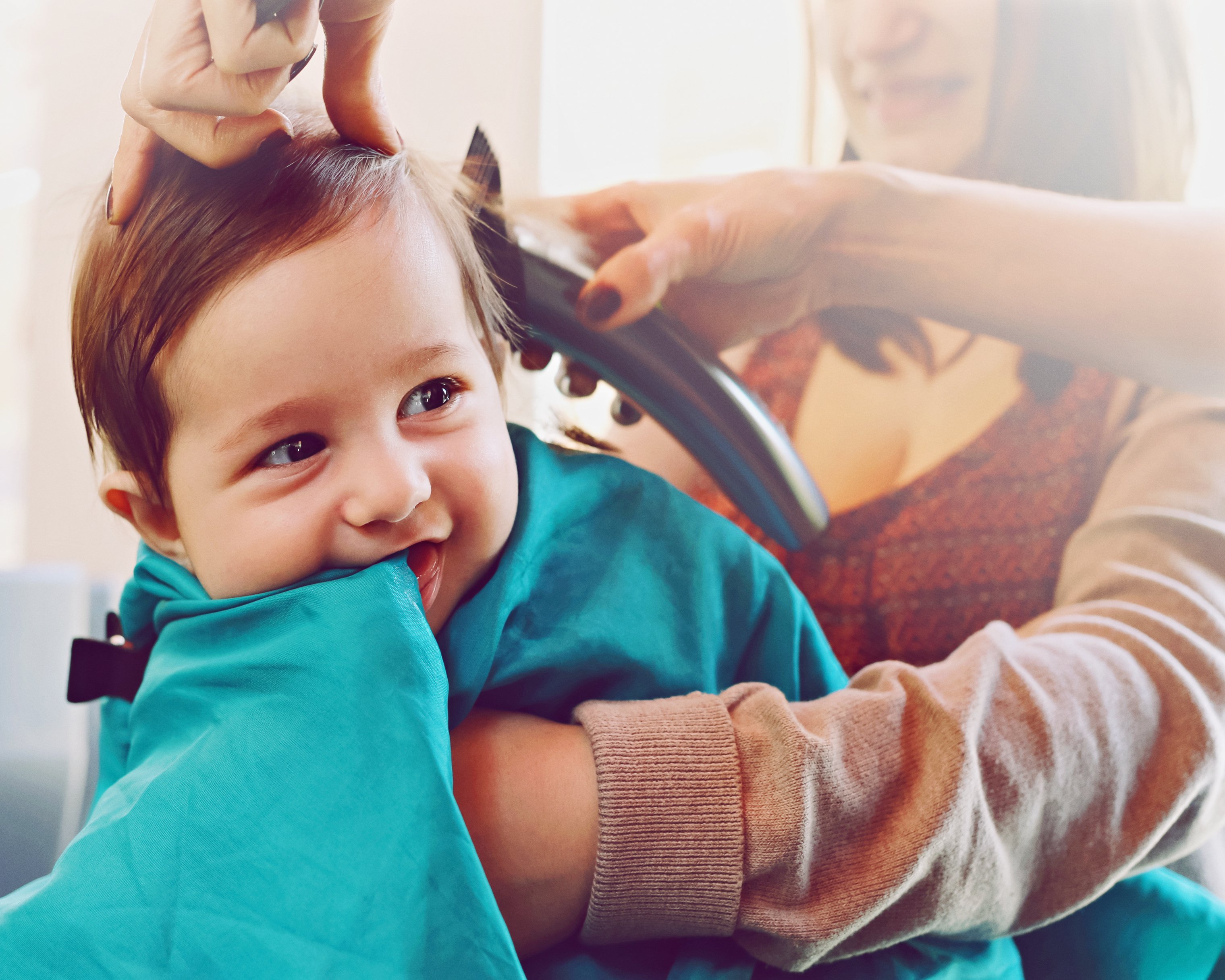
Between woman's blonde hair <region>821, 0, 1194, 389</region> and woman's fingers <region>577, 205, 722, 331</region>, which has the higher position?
woman's blonde hair <region>821, 0, 1194, 389</region>

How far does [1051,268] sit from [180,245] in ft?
1.90

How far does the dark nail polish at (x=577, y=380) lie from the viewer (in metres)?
0.65

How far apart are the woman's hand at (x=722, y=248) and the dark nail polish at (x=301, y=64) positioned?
0.81ft

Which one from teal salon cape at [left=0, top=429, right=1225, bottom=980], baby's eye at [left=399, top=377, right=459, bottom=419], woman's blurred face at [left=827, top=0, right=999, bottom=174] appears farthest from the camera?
woman's blurred face at [left=827, top=0, right=999, bottom=174]

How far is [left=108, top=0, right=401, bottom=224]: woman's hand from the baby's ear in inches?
5.9

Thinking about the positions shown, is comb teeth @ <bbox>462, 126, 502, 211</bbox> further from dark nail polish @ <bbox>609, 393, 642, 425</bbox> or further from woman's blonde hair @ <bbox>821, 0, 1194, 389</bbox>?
woman's blonde hair @ <bbox>821, 0, 1194, 389</bbox>

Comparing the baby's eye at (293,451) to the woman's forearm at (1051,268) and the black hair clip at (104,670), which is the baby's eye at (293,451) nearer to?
the black hair clip at (104,670)

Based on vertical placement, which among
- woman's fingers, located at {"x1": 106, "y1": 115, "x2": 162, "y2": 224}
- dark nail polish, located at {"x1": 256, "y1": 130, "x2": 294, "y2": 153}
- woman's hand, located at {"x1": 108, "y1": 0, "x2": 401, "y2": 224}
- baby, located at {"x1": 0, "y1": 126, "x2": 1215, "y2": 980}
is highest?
woman's hand, located at {"x1": 108, "y1": 0, "x2": 401, "y2": 224}

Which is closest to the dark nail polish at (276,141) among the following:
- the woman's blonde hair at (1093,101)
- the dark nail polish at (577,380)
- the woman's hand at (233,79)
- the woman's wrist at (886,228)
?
the woman's hand at (233,79)

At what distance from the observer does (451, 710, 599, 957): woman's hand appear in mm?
415

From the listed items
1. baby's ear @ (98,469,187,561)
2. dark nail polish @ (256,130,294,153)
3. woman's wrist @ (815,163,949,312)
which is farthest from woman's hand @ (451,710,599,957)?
woman's wrist @ (815,163,949,312)

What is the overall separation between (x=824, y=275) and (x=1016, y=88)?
0.21 meters

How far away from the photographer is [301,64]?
0.39 meters

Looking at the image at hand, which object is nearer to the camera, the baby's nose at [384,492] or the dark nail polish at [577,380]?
the baby's nose at [384,492]
